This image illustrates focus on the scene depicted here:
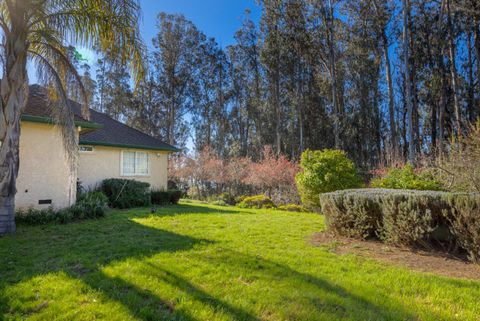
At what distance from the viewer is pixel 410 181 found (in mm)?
8734

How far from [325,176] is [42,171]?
9.72m

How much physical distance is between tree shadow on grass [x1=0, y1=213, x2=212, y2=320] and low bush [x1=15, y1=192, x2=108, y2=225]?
1.94ft

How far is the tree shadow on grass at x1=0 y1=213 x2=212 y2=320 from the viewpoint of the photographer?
112 inches

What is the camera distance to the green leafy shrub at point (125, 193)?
10.7 m

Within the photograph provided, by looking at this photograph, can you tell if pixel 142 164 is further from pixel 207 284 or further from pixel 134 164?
pixel 207 284

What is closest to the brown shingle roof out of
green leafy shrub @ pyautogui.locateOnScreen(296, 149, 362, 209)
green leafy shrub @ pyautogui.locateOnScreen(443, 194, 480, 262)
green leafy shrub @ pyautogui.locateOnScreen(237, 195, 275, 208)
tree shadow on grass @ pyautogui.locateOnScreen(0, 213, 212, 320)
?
tree shadow on grass @ pyautogui.locateOnScreen(0, 213, 212, 320)

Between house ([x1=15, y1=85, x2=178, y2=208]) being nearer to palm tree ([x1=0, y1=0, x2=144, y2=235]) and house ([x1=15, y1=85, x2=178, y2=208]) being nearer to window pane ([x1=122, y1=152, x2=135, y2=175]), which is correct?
window pane ([x1=122, y1=152, x2=135, y2=175])

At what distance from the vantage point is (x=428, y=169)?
8.69m

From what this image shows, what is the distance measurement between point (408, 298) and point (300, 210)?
9.18m

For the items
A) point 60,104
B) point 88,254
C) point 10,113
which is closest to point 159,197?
point 60,104

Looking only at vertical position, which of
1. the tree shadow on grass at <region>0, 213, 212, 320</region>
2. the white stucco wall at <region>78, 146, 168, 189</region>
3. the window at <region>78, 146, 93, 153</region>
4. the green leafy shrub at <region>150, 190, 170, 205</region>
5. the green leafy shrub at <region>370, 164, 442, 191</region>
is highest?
the window at <region>78, 146, 93, 153</region>

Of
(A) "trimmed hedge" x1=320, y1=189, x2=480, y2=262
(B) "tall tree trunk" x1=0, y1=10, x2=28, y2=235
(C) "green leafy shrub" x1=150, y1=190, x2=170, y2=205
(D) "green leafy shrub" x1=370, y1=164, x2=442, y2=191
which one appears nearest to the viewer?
(A) "trimmed hedge" x1=320, y1=189, x2=480, y2=262

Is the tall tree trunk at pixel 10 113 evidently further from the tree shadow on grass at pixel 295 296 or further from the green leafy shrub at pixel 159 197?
the green leafy shrub at pixel 159 197

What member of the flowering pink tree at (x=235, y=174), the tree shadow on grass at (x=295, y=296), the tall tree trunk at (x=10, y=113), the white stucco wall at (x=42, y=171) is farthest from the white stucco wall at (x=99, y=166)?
the tree shadow on grass at (x=295, y=296)
